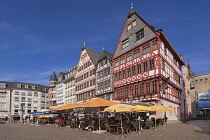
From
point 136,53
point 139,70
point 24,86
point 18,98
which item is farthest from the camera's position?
point 24,86

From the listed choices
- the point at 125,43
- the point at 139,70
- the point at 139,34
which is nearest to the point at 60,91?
the point at 125,43

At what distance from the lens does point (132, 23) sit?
108 ft

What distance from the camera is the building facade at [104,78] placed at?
37.0 m

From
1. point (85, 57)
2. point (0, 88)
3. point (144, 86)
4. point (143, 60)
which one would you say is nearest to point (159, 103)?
point (144, 86)

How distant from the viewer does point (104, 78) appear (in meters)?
38.8

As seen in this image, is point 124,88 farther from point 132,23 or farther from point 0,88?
point 0,88

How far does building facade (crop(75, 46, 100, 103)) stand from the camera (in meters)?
44.3

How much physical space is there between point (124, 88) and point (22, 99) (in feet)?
205

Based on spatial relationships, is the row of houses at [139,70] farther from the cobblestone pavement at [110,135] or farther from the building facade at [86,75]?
the cobblestone pavement at [110,135]

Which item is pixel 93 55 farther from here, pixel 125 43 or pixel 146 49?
pixel 146 49

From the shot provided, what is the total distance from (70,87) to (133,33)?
2800 centimetres

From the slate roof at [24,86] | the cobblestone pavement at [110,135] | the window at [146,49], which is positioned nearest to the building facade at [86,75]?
the window at [146,49]

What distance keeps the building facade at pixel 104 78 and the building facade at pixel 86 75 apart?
239 cm

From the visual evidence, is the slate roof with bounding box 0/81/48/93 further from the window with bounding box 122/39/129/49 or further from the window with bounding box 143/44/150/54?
the window with bounding box 143/44/150/54
